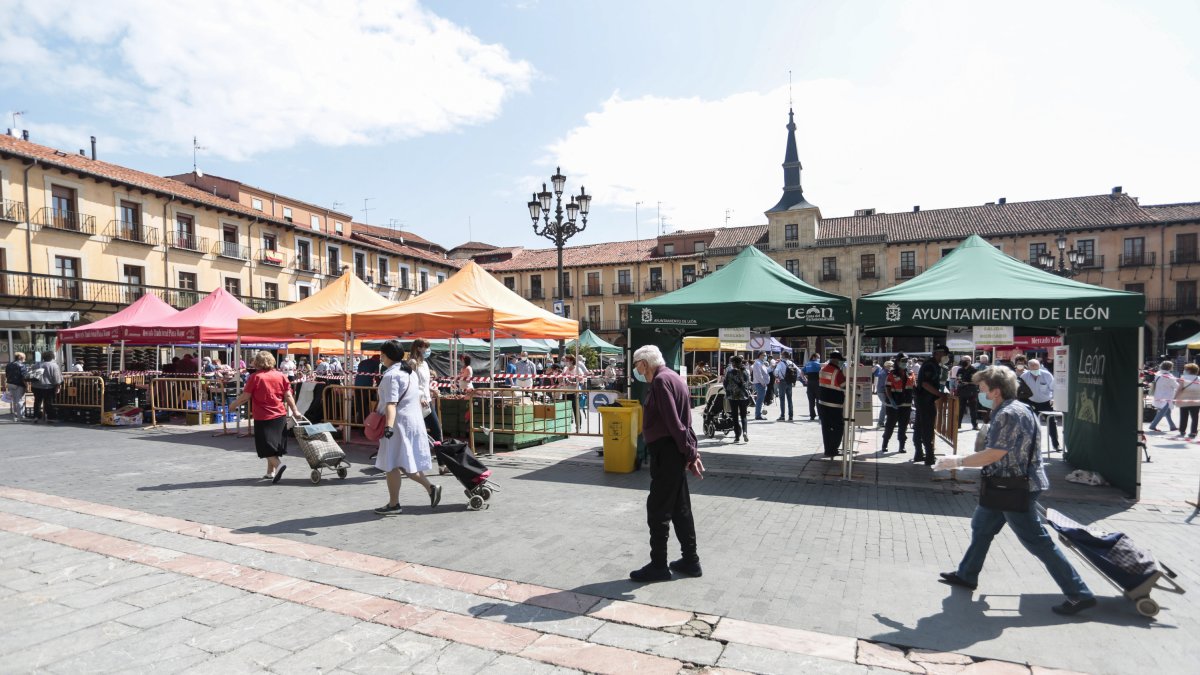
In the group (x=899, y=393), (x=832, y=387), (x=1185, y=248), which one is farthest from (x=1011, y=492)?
(x=1185, y=248)

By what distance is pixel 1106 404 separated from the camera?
730cm

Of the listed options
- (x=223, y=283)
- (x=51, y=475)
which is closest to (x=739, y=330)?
(x=51, y=475)

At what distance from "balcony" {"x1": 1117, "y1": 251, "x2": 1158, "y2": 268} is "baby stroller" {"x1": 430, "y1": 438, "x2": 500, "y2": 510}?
48717 millimetres

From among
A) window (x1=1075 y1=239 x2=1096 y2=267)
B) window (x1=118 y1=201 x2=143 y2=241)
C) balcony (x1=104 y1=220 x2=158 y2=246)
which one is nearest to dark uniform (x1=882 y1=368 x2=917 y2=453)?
balcony (x1=104 y1=220 x2=158 y2=246)

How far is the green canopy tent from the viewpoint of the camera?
681 cm

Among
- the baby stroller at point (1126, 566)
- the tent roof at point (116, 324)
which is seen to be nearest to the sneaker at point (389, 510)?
the baby stroller at point (1126, 566)

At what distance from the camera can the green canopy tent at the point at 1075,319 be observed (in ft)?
22.3

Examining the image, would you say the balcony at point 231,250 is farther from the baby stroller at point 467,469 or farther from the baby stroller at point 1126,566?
the baby stroller at point 1126,566

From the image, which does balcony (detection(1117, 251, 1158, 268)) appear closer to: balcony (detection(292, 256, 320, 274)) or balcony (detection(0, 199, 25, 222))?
balcony (detection(292, 256, 320, 274))

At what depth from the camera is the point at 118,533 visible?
554 centimetres

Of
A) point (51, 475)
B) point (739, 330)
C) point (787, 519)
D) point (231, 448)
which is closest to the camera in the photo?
point (787, 519)

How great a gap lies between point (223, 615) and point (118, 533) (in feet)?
8.25

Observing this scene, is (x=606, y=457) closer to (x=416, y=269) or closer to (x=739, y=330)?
(x=739, y=330)

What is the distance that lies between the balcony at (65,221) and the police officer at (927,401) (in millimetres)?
30590
